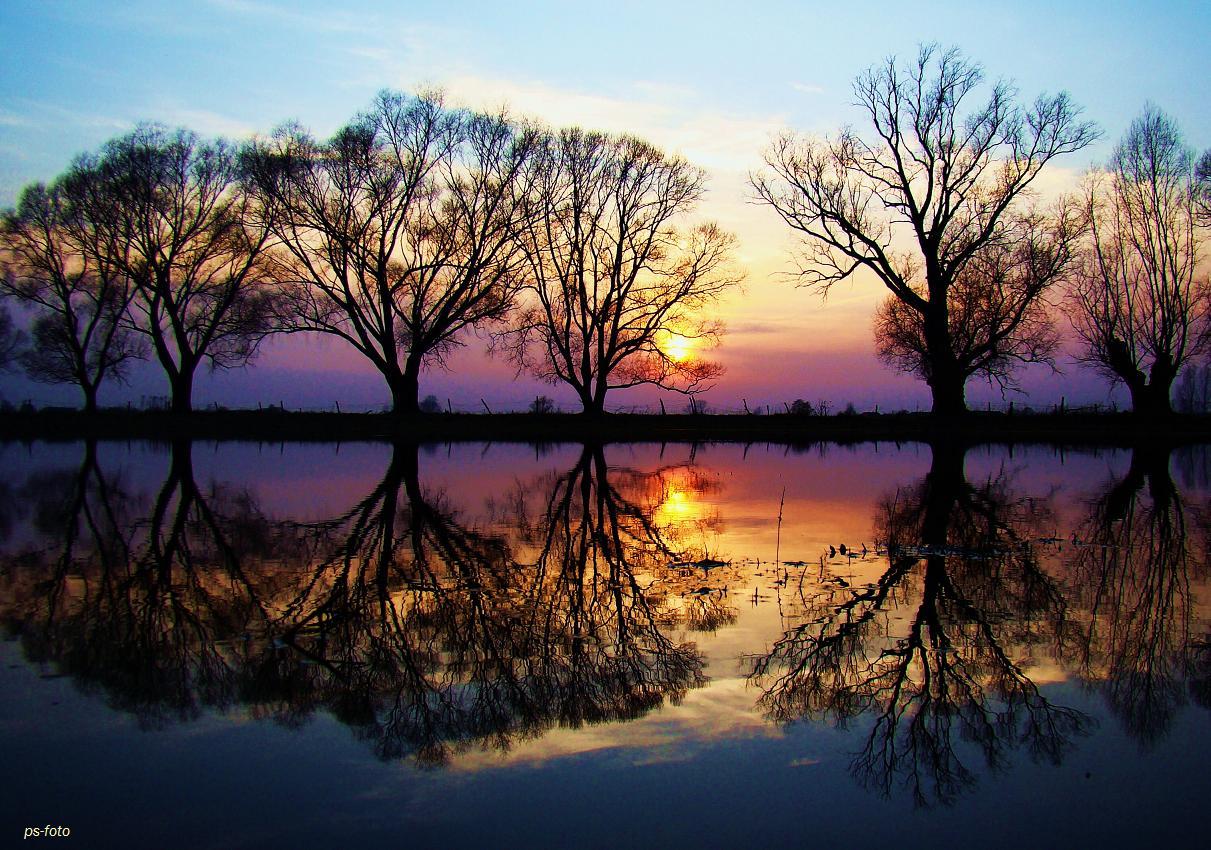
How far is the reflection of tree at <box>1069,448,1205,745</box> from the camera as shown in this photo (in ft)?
19.6

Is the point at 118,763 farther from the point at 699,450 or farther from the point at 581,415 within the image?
the point at 581,415

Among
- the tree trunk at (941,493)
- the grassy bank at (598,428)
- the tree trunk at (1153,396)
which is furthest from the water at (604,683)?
the tree trunk at (1153,396)

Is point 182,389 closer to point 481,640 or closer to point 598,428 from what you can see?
point 598,428

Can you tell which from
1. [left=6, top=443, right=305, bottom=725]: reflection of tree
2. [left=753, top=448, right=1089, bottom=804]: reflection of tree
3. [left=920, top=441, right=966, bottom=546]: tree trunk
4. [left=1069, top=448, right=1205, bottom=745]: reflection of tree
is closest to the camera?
[left=753, top=448, right=1089, bottom=804]: reflection of tree

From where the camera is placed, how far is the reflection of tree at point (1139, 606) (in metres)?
5.96

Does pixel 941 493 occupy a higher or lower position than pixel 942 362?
lower

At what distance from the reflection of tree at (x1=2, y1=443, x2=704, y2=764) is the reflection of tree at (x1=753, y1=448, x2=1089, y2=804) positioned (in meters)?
1.00

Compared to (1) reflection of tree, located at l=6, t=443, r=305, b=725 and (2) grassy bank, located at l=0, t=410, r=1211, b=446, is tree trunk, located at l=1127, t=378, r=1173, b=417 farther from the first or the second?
(1) reflection of tree, located at l=6, t=443, r=305, b=725

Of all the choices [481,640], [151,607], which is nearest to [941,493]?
[481,640]

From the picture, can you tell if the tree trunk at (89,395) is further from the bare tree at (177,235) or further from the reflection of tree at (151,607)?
the reflection of tree at (151,607)

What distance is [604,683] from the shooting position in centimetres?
619

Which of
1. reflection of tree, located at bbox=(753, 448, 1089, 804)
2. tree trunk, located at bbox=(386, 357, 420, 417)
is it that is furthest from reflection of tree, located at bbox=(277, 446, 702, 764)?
tree trunk, located at bbox=(386, 357, 420, 417)

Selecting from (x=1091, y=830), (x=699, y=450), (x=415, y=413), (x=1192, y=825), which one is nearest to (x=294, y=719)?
(x=1091, y=830)

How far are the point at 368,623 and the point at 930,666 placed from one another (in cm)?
465
